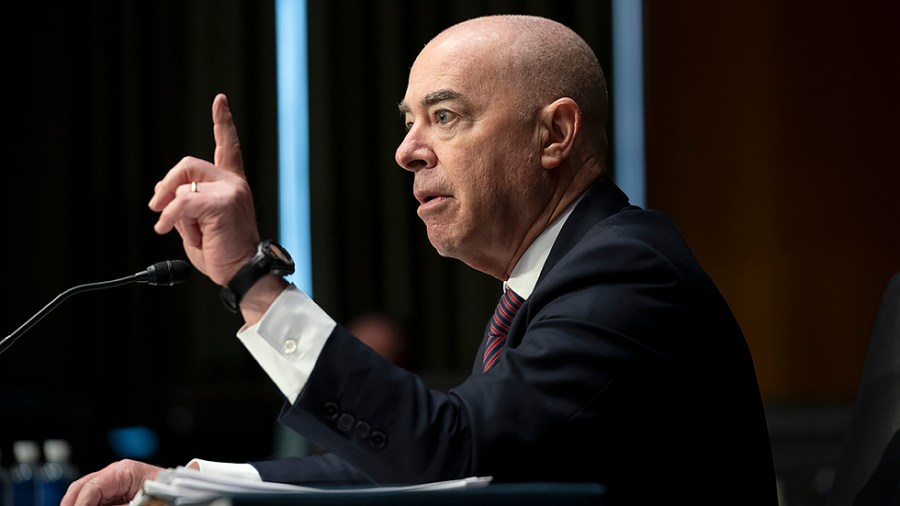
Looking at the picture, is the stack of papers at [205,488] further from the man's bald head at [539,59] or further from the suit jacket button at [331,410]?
the man's bald head at [539,59]

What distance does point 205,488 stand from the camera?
1.06 meters

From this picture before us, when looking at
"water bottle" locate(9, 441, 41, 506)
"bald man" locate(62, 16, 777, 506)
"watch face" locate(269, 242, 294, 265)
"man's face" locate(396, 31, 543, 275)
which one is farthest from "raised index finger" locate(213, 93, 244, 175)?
"water bottle" locate(9, 441, 41, 506)

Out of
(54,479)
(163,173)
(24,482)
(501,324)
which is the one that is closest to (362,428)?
(501,324)

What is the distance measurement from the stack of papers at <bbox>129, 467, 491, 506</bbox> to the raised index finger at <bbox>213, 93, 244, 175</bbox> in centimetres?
44

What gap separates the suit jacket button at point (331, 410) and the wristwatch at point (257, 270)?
0.16 m

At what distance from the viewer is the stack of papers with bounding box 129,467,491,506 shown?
1.03m

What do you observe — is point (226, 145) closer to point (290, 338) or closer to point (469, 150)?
point (290, 338)

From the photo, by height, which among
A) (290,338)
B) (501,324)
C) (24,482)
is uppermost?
(290,338)

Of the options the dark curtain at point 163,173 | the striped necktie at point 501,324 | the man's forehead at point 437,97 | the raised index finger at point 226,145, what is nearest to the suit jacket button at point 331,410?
the raised index finger at point 226,145

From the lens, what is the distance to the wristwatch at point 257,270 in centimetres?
133

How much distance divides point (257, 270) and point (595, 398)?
41 cm

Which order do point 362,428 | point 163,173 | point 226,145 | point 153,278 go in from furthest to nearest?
point 163,173, point 153,278, point 226,145, point 362,428

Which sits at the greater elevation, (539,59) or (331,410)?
(539,59)

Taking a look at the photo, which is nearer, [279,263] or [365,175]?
[279,263]
